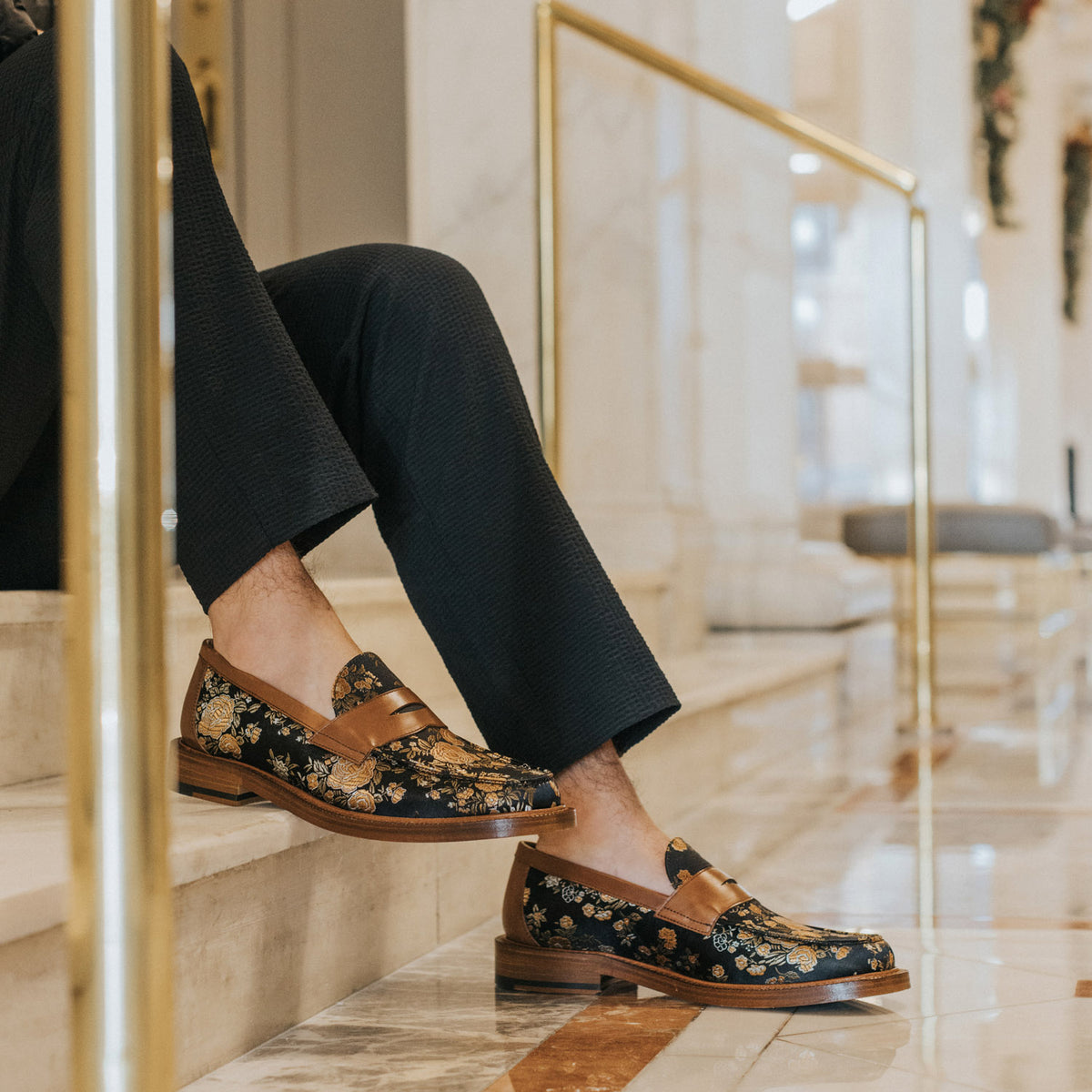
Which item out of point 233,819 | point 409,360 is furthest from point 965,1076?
point 409,360

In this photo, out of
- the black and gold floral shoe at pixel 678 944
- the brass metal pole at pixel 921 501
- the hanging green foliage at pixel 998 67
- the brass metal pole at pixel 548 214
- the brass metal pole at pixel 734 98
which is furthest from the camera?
the hanging green foliage at pixel 998 67

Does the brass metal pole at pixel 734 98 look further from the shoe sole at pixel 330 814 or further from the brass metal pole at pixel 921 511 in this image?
the shoe sole at pixel 330 814

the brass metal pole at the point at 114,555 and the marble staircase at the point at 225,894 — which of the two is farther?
the marble staircase at the point at 225,894

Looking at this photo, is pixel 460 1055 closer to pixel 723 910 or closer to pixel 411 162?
pixel 723 910

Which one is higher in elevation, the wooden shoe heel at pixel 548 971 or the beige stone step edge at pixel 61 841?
the beige stone step edge at pixel 61 841

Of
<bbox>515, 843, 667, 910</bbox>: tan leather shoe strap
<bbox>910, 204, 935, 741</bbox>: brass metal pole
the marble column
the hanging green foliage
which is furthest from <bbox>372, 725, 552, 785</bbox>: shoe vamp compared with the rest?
the marble column

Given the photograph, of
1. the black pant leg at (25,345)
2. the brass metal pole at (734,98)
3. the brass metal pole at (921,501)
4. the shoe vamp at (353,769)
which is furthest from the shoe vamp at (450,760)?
the brass metal pole at (921,501)

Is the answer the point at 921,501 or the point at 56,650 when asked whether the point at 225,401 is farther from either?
the point at 921,501

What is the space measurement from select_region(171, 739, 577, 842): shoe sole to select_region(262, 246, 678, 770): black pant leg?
0.31 feet

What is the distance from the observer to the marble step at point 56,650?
2.68 feet

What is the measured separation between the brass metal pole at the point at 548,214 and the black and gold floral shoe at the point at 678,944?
0.72 meters

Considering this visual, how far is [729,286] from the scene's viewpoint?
2.37m

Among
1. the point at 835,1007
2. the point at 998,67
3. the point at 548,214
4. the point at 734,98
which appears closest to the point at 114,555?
the point at 835,1007

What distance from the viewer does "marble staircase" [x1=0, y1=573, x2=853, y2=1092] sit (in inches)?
22.2
